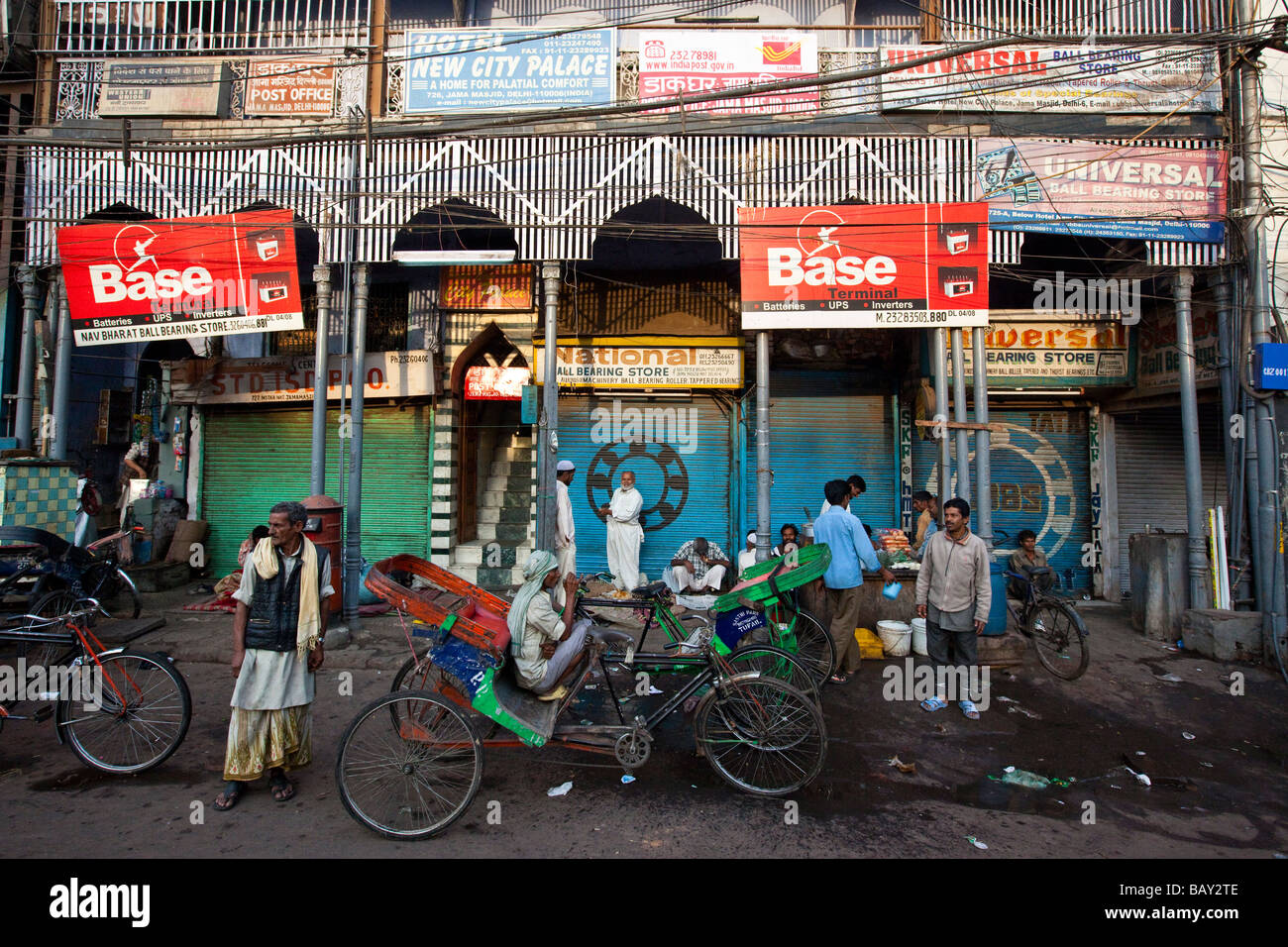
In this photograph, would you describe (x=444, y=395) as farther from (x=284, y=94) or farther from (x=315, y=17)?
(x=315, y=17)

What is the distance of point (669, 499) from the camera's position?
36.9 feet

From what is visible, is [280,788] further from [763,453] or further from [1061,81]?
[1061,81]

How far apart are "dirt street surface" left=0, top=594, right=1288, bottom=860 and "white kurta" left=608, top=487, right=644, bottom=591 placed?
4.32 meters

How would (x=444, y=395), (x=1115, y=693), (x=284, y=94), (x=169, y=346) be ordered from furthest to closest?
(x=169, y=346)
(x=444, y=395)
(x=284, y=94)
(x=1115, y=693)

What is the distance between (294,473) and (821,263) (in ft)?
30.2

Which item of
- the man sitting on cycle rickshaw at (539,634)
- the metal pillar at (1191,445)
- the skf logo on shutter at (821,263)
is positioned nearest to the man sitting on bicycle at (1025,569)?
the metal pillar at (1191,445)

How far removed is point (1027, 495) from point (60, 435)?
577 inches

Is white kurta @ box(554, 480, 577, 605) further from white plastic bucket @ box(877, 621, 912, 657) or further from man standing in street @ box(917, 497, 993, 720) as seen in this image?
man standing in street @ box(917, 497, 993, 720)

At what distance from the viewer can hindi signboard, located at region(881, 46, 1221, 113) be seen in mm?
8562

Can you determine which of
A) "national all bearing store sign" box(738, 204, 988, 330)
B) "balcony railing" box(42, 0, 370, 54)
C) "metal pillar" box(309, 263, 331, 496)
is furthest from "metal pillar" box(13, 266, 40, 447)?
"national all bearing store sign" box(738, 204, 988, 330)

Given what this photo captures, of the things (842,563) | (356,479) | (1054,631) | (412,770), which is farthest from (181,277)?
(1054,631)

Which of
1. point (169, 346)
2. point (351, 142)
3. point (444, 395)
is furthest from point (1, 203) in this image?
point (444, 395)

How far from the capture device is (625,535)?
34.0ft
